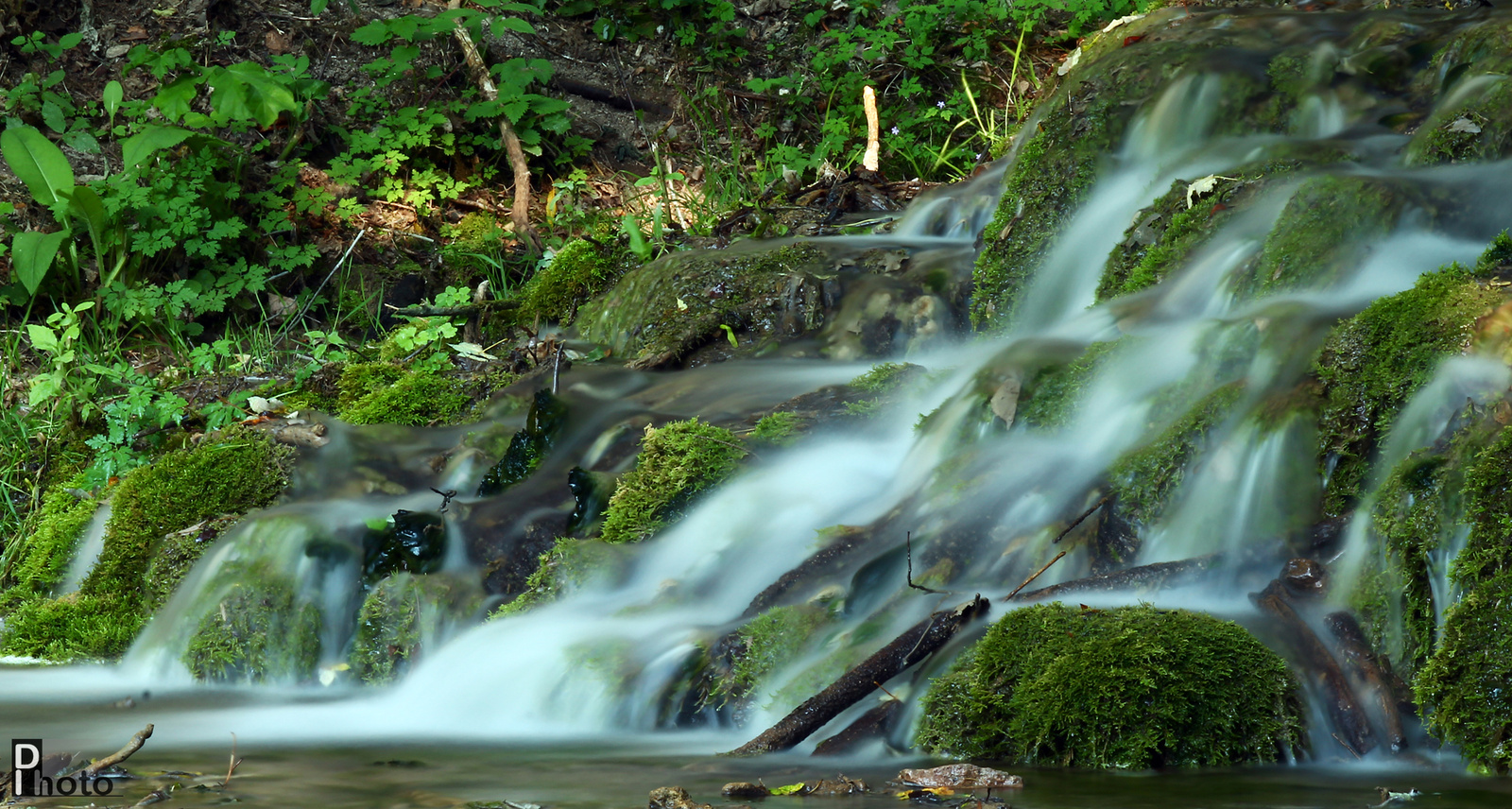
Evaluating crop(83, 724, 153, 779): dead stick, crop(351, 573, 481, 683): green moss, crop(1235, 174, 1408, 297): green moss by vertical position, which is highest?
crop(1235, 174, 1408, 297): green moss

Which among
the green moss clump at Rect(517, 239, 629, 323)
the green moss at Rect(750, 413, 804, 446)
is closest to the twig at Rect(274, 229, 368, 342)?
the green moss clump at Rect(517, 239, 629, 323)

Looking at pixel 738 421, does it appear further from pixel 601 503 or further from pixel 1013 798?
pixel 1013 798

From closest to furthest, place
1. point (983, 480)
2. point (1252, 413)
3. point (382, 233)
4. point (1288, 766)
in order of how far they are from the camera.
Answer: point (1288, 766), point (1252, 413), point (983, 480), point (382, 233)

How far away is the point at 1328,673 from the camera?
2.60 meters

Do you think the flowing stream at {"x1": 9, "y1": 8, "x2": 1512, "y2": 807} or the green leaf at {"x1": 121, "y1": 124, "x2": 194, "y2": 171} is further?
the green leaf at {"x1": 121, "y1": 124, "x2": 194, "y2": 171}

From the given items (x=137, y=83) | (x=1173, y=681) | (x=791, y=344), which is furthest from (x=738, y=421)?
(x=137, y=83)

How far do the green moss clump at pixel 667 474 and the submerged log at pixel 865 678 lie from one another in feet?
4.35

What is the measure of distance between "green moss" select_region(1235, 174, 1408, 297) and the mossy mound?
6.61 feet

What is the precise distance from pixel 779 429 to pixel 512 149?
484cm

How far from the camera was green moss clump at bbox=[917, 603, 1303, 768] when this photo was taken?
8.10 ft

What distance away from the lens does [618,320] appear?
6086 millimetres

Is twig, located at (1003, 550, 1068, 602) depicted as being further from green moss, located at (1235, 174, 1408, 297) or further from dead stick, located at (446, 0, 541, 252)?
dead stick, located at (446, 0, 541, 252)

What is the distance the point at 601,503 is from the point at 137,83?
20.8 feet

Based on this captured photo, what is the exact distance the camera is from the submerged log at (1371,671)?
2.50 meters
